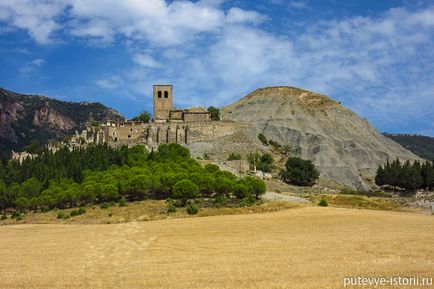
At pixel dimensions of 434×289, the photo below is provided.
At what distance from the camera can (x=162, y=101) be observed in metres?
102

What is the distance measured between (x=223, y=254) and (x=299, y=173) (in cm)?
6043

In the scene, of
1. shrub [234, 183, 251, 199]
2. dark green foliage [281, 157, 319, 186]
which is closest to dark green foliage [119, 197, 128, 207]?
shrub [234, 183, 251, 199]

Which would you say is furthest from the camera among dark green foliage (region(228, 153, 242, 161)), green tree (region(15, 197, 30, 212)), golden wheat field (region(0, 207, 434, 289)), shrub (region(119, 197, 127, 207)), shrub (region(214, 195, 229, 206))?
dark green foliage (region(228, 153, 242, 161))

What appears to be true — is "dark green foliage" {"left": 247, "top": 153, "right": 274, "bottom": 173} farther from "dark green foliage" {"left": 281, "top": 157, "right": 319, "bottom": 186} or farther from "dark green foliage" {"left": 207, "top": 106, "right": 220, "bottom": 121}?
"dark green foliage" {"left": 207, "top": 106, "right": 220, "bottom": 121}

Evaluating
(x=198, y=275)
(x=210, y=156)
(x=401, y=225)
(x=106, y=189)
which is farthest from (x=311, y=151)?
(x=198, y=275)

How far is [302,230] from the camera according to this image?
106 feet

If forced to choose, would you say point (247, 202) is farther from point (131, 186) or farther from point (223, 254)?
point (223, 254)

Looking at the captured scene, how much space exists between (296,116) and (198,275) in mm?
111662

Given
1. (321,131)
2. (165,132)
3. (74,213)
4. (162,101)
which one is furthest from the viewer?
(321,131)

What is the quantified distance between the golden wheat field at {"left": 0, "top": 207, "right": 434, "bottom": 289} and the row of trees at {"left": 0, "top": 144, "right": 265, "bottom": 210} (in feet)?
61.3

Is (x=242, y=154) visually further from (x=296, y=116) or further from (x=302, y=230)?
(x=302, y=230)

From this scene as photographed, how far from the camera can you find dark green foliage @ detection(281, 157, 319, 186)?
82.5 meters

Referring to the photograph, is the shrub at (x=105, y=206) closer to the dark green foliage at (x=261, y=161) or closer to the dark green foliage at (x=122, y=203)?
the dark green foliage at (x=122, y=203)

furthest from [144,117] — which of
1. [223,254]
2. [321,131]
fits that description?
[223,254]
